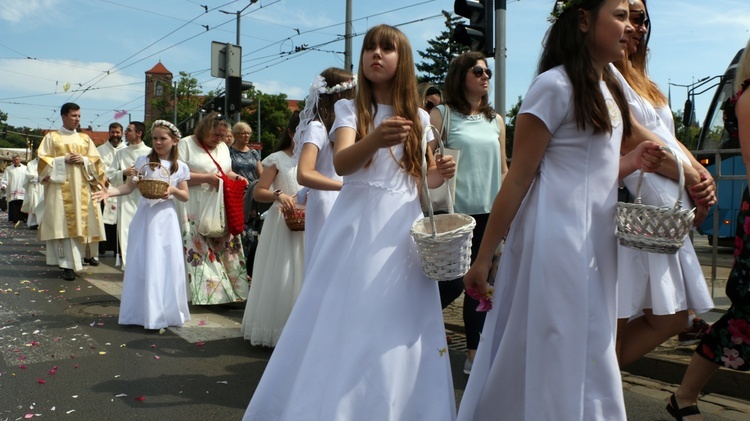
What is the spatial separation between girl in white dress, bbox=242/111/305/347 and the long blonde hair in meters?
2.36

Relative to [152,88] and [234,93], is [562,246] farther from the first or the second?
[152,88]

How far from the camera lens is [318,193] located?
15.1 feet

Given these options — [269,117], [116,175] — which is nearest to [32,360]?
[116,175]

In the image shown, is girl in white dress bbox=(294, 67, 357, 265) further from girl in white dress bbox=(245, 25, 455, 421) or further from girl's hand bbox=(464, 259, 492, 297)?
girl's hand bbox=(464, 259, 492, 297)

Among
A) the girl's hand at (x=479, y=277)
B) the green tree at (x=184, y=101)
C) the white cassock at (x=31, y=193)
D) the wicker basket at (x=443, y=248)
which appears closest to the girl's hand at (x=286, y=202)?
the wicker basket at (x=443, y=248)

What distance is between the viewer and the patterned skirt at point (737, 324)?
3.40m

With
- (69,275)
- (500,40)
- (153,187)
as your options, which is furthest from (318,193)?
(69,275)

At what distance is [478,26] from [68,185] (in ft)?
20.8

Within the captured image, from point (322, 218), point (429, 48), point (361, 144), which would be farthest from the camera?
point (429, 48)

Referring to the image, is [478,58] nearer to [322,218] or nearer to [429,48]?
[322,218]

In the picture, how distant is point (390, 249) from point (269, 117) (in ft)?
256

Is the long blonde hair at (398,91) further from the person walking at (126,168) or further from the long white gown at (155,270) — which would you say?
the person walking at (126,168)

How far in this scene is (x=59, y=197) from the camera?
10406 millimetres

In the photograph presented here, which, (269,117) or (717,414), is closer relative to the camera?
(717,414)
